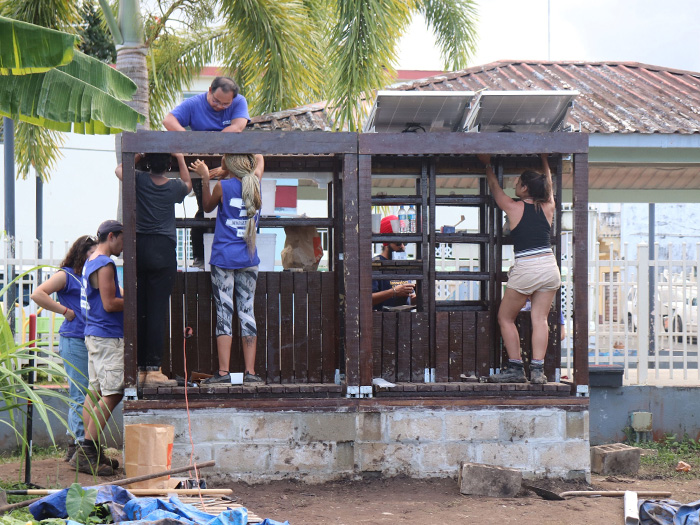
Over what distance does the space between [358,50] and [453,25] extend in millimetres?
3930

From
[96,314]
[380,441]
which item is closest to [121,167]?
[96,314]

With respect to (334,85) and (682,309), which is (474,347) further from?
(334,85)

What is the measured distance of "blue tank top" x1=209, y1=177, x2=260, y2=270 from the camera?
269 inches

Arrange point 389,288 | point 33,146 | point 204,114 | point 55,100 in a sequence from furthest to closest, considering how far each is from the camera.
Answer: point 33,146 < point 389,288 < point 204,114 < point 55,100

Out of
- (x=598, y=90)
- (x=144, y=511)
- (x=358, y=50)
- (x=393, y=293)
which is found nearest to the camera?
(x=144, y=511)

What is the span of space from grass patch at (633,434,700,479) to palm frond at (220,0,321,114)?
21.6 ft

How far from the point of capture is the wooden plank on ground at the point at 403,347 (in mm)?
7219

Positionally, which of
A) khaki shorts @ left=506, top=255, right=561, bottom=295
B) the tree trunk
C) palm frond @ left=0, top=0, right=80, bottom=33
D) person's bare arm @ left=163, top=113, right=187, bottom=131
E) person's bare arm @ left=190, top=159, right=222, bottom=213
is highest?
palm frond @ left=0, top=0, right=80, bottom=33

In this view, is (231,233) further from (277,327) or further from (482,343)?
(482,343)

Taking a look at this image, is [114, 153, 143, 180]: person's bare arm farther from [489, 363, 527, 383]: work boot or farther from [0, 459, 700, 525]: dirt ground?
[489, 363, 527, 383]: work boot

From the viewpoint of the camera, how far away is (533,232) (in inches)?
275

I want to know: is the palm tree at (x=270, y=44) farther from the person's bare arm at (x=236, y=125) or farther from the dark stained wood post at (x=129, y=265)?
the dark stained wood post at (x=129, y=265)

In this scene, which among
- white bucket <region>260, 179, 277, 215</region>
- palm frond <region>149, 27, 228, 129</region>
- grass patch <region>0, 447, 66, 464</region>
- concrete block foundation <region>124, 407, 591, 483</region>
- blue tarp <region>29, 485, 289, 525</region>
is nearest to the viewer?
blue tarp <region>29, 485, 289, 525</region>

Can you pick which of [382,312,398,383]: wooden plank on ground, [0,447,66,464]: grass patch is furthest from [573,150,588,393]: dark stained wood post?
[0,447,66,464]: grass patch
